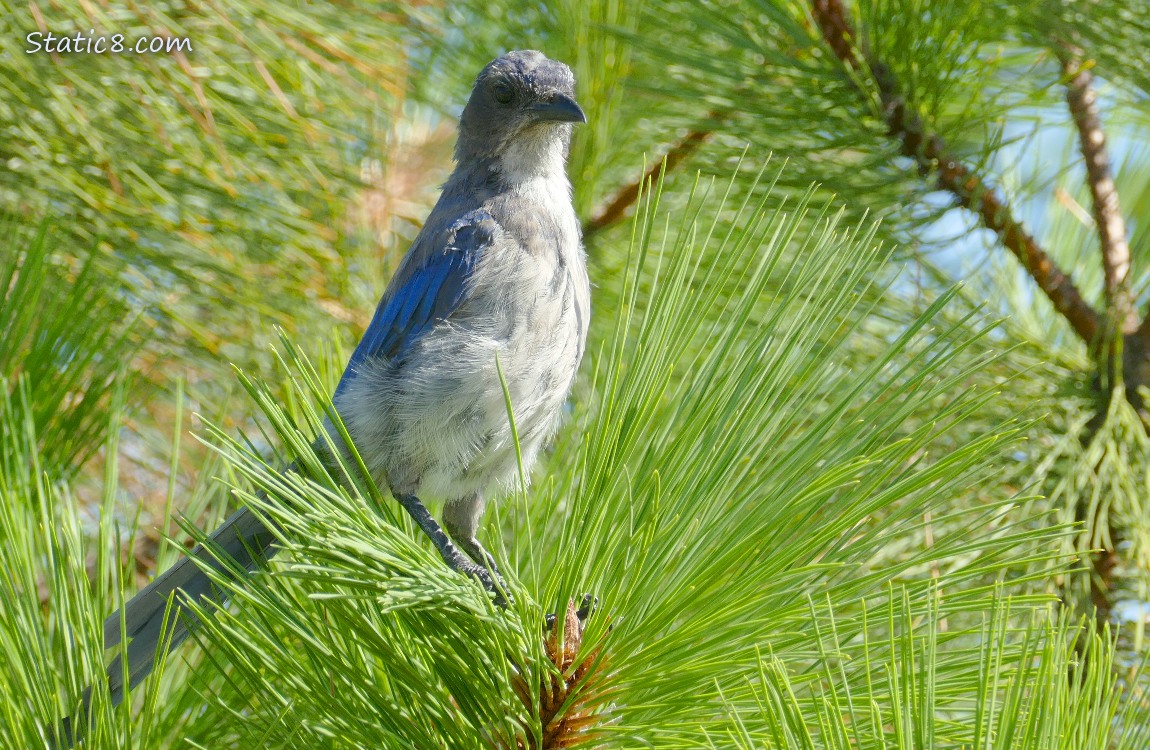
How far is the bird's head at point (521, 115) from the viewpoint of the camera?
9.27 ft

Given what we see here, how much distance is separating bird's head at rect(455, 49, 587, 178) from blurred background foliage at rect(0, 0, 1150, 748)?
136 millimetres

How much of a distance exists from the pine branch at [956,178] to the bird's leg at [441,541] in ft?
4.34

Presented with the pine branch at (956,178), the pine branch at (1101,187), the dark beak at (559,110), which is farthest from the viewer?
the dark beak at (559,110)

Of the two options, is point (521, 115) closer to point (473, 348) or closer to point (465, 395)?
point (473, 348)

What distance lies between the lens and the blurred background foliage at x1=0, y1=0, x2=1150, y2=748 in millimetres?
1444

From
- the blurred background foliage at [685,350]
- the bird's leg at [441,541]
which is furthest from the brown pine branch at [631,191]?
the bird's leg at [441,541]

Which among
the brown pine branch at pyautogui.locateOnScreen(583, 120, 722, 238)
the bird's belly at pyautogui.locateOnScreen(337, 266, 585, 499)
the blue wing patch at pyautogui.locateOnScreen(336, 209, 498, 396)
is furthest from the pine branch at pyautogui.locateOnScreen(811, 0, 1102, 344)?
the blue wing patch at pyautogui.locateOnScreen(336, 209, 498, 396)

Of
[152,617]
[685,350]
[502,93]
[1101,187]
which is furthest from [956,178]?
[152,617]

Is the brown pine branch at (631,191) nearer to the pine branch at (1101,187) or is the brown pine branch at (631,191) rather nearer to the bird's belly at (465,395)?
the bird's belly at (465,395)

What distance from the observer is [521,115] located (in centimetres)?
294

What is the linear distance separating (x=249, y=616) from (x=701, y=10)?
5.62ft

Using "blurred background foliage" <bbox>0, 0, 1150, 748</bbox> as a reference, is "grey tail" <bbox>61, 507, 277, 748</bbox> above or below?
below

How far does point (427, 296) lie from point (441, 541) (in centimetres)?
66

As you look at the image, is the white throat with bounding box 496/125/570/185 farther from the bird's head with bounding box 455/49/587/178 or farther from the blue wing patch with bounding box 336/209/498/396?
the blue wing patch with bounding box 336/209/498/396
